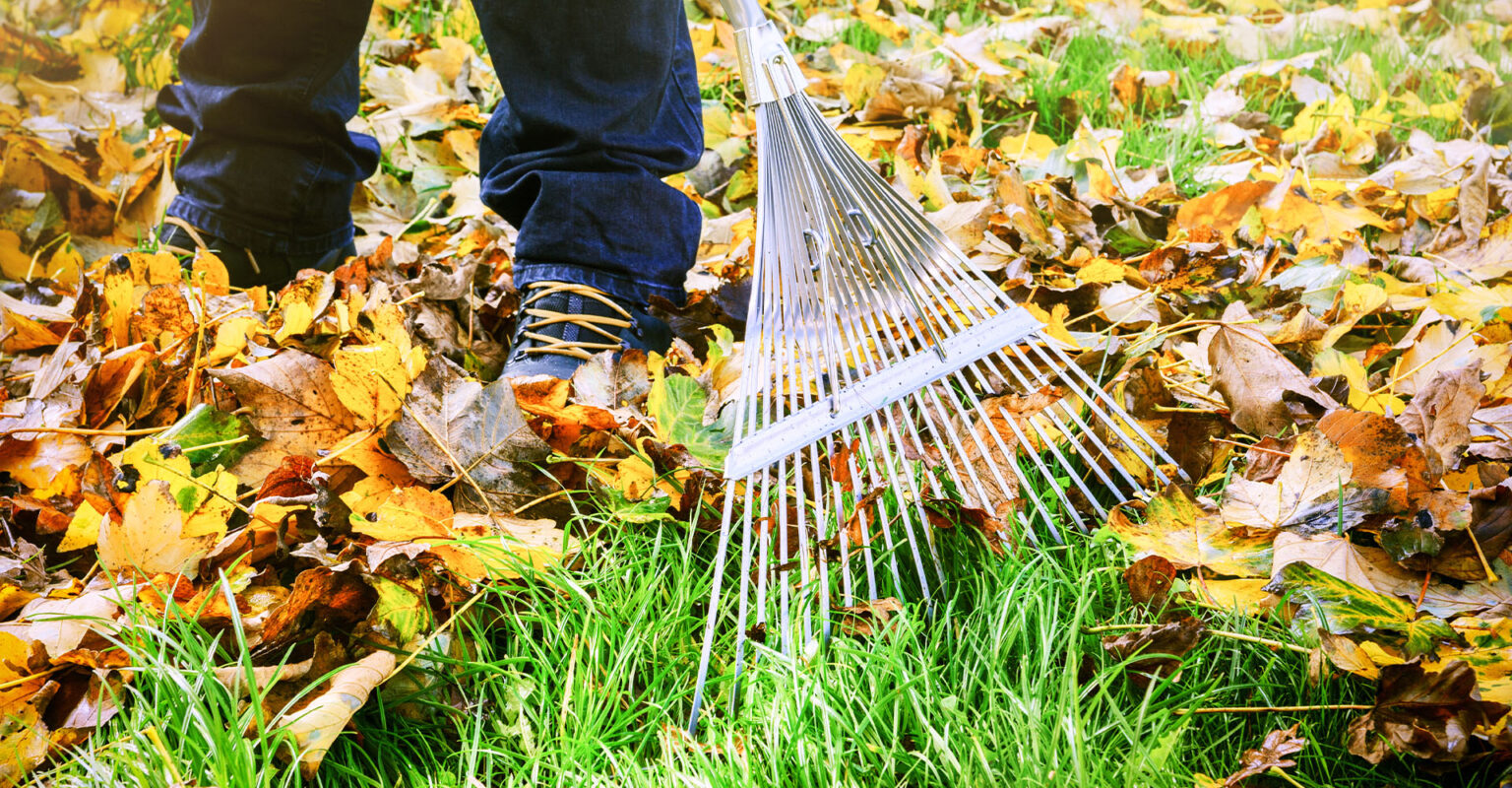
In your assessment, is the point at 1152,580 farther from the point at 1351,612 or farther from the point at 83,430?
the point at 83,430

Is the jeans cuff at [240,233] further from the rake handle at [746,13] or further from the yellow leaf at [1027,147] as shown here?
the yellow leaf at [1027,147]

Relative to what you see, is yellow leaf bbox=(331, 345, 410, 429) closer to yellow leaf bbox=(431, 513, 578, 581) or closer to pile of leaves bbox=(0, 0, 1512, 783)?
pile of leaves bbox=(0, 0, 1512, 783)

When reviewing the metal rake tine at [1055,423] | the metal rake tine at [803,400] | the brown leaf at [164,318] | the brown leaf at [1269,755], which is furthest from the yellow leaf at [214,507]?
the brown leaf at [1269,755]

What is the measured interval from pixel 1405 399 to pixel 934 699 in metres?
0.77

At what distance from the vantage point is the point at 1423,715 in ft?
2.51

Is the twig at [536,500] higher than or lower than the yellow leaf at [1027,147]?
lower

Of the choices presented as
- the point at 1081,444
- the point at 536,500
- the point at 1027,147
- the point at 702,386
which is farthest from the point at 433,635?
the point at 1027,147

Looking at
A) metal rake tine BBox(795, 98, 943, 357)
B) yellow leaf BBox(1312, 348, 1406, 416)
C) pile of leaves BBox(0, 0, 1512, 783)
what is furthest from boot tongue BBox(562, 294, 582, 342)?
yellow leaf BBox(1312, 348, 1406, 416)

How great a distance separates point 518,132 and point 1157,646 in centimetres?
106

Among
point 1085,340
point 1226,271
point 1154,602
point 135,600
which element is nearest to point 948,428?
point 1154,602

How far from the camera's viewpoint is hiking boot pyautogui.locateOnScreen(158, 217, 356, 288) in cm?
163

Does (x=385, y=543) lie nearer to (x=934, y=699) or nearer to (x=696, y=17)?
(x=934, y=699)

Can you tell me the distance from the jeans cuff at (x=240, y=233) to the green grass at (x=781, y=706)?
94cm

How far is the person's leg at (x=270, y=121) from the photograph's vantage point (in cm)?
153
